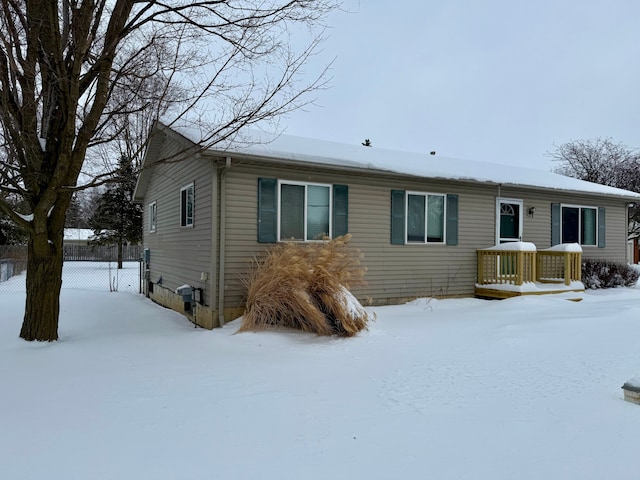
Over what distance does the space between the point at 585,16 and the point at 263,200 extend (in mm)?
13796

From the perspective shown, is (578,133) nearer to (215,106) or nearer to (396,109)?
(396,109)

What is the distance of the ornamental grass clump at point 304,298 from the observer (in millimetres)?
6121

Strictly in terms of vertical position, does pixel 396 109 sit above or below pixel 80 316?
above

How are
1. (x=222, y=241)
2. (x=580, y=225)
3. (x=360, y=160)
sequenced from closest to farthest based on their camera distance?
1. (x=222, y=241)
2. (x=360, y=160)
3. (x=580, y=225)

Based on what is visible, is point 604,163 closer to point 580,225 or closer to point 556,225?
point 580,225

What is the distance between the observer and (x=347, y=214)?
26.8 feet

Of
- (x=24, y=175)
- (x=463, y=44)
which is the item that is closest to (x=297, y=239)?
(x=24, y=175)

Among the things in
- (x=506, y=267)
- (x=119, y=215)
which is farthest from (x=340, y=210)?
(x=119, y=215)

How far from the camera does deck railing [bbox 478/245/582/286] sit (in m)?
9.18

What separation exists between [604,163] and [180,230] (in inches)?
1035

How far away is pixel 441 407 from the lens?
3391mm

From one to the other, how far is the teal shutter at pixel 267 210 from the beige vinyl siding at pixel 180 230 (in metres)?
0.82

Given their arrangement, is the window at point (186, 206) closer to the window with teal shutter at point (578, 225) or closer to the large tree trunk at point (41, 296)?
the large tree trunk at point (41, 296)

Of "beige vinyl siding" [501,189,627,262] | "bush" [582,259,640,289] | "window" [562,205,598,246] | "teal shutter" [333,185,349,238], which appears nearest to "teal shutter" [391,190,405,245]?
"teal shutter" [333,185,349,238]
